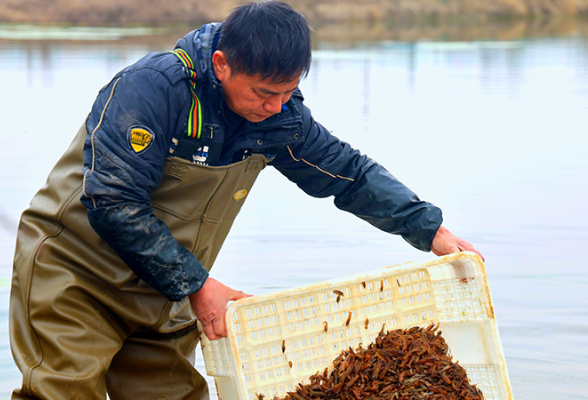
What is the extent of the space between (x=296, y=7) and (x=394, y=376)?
24.9m

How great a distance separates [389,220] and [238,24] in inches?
37.7

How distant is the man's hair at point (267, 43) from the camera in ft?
6.97

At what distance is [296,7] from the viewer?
26219 mm

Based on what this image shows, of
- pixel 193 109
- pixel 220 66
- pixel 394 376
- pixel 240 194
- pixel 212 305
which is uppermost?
pixel 220 66

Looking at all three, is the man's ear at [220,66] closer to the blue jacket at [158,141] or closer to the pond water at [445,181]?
the blue jacket at [158,141]

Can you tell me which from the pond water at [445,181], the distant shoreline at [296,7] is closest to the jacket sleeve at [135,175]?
the pond water at [445,181]

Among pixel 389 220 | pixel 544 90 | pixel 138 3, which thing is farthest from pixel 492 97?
pixel 138 3

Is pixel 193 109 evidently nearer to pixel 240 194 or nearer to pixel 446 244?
pixel 240 194

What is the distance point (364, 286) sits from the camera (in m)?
2.48

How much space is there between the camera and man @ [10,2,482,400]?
213 cm

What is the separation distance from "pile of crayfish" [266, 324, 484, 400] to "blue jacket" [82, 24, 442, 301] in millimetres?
531

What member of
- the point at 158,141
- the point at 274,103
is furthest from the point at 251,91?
the point at 158,141

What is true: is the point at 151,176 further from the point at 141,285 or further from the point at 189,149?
the point at 141,285

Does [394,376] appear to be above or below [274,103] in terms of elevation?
below
